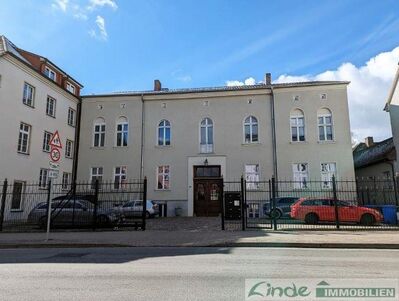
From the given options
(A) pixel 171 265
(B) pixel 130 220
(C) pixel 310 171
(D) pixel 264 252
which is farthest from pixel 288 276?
(C) pixel 310 171

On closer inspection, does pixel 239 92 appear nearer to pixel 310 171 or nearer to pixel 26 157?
pixel 310 171

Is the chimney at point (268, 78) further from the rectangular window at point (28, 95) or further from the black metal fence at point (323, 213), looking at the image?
the rectangular window at point (28, 95)

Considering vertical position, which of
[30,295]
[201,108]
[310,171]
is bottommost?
[30,295]

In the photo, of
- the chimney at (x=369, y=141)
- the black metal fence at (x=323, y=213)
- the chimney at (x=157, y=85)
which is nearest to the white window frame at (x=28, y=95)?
the chimney at (x=157, y=85)

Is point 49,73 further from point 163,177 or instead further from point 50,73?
point 163,177

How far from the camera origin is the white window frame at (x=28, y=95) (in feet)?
78.0

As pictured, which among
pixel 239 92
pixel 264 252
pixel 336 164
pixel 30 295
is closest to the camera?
pixel 30 295

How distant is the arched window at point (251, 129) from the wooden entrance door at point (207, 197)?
4162 millimetres

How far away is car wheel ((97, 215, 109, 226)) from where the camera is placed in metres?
17.3

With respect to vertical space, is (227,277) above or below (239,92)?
below

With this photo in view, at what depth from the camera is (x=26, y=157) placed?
934 inches

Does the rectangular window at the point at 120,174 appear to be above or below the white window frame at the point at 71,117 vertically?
below

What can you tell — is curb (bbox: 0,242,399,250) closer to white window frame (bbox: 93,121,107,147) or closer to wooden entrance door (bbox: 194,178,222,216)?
wooden entrance door (bbox: 194,178,222,216)

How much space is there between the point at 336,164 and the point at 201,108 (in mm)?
11382
